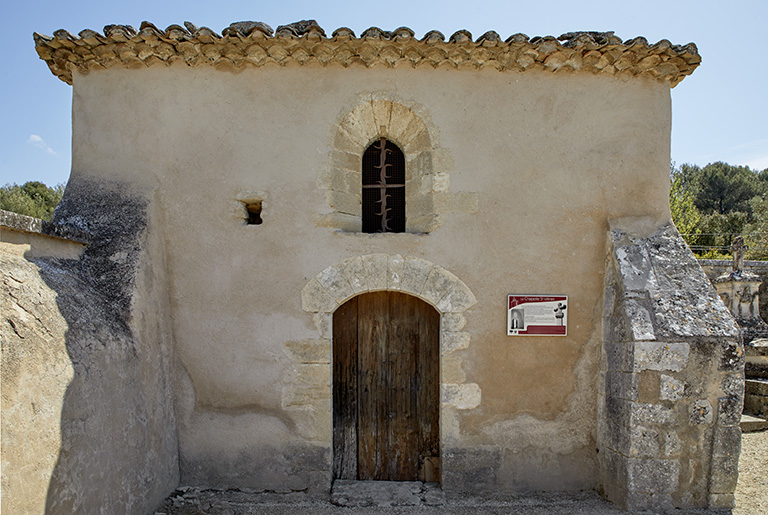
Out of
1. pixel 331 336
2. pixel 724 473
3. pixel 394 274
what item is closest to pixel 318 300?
pixel 331 336

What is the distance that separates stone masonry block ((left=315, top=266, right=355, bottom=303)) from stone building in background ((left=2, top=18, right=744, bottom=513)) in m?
0.02

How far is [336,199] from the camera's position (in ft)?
13.6

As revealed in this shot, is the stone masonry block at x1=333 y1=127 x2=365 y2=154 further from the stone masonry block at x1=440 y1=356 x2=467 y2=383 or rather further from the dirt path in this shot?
the dirt path

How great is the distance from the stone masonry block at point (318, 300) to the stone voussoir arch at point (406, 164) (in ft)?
1.83

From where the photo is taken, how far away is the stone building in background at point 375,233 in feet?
13.1

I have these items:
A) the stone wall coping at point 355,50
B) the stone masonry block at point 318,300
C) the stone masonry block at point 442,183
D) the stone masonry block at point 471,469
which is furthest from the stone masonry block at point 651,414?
the stone wall coping at point 355,50

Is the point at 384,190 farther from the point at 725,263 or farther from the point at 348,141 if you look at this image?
the point at 725,263

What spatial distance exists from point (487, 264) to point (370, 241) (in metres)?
1.01

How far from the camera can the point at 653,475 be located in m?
3.56

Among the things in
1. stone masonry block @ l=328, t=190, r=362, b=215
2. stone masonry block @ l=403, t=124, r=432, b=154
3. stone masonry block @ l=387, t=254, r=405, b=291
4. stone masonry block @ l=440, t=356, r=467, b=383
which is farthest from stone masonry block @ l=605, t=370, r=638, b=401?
stone masonry block @ l=328, t=190, r=362, b=215

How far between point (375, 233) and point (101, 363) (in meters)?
2.23

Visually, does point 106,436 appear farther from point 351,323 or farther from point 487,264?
point 487,264

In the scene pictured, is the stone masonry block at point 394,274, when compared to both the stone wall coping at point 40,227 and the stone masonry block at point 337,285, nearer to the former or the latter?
the stone masonry block at point 337,285

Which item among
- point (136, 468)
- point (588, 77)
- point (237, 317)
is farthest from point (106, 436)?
point (588, 77)
